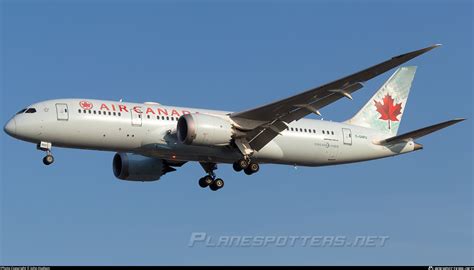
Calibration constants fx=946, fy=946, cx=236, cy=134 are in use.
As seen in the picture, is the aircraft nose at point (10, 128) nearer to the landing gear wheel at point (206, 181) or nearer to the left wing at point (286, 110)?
the left wing at point (286, 110)

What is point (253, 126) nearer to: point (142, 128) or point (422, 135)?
point (142, 128)

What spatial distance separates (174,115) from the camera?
1843 inches

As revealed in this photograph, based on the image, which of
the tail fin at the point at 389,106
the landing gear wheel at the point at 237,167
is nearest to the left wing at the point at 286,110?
the landing gear wheel at the point at 237,167

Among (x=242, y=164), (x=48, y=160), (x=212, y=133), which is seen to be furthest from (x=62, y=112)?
(x=242, y=164)

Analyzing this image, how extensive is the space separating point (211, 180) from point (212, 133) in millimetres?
5877

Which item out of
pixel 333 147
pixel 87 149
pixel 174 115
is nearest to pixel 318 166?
pixel 333 147

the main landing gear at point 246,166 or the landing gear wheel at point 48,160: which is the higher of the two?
the main landing gear at point 246,166

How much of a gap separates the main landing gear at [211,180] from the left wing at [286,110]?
355cm

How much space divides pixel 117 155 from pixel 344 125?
12709 mm

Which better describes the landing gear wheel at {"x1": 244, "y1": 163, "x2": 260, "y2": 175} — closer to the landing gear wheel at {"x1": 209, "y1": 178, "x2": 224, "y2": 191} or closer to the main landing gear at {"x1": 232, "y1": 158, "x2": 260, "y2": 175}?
the main landing gear at {"x1": 232, "y1": 158, "x2": 260, "y2": 175}

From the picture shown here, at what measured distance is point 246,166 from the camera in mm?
47906

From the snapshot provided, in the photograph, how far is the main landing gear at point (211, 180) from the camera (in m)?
50.5

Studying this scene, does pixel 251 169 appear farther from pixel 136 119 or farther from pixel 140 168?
pixel 140 168

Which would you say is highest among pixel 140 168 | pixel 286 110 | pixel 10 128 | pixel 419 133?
pixel 419 133
